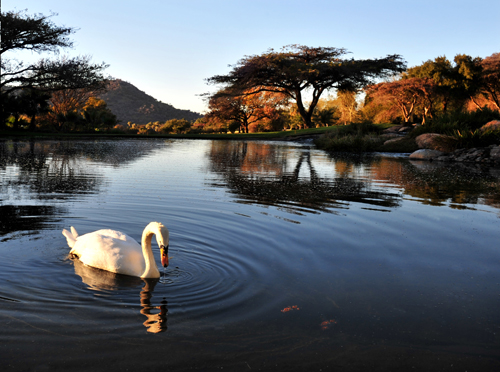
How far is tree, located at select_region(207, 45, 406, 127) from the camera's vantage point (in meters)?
45.6

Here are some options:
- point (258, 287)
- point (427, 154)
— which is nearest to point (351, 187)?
point (258, 287)

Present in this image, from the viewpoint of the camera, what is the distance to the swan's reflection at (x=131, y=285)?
3.22 metres

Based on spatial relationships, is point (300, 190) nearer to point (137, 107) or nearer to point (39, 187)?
point (39, 187)

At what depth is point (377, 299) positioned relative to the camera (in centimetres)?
379

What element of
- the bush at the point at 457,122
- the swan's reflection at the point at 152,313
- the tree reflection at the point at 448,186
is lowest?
the swan's reflection at the point at 152,313

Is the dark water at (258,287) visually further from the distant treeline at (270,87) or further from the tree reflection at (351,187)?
the distant treeline at (270,87)

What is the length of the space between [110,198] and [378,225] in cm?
468

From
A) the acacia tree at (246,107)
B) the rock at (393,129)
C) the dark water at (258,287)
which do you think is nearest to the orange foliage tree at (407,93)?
the rock at (393,129)

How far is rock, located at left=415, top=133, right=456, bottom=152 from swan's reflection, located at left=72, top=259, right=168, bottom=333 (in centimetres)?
2052

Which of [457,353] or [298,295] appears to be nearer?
[457,353]

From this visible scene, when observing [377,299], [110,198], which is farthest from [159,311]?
[110,198]

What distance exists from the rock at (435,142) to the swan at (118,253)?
20.3 m

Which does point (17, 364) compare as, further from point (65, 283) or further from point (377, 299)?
point (377, 299)

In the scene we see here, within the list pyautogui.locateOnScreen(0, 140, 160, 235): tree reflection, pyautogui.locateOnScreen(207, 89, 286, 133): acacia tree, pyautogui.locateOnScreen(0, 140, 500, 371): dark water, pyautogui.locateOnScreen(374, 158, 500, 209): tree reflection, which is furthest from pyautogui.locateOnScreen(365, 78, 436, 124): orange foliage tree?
pyautogui.locateOnScreen(0, 140, 500, 371): dark water
